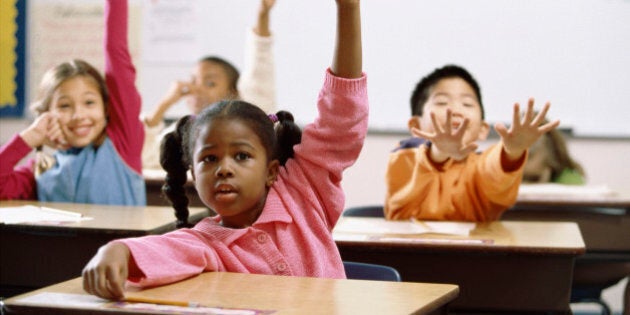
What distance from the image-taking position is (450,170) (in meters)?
3.17

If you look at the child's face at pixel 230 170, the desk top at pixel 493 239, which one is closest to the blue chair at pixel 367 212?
the desk top at pixel 493 239

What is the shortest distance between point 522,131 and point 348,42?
0.94 meters

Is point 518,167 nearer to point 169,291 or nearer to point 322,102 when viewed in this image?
point 322,102

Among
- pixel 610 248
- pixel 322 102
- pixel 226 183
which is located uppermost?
pixel 322 102

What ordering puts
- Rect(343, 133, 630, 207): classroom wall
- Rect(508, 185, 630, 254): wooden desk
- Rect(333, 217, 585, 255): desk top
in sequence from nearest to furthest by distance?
1. Rect(333, 217, 585, 255): desk top
2. Rect(508, 185, 630, 254): wooden desk
3. Rect(343, 133, 630, 207): classroom wall

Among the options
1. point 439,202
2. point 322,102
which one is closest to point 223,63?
point 439,202

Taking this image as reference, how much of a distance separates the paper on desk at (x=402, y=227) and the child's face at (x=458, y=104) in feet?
1.28

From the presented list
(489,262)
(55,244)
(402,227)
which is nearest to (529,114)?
(489,262)

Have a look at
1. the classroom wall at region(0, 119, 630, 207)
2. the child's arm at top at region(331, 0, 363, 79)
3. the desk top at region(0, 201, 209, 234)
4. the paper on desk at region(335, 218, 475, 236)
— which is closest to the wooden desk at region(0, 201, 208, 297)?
the desk top at region(0, 201, 209, 234)

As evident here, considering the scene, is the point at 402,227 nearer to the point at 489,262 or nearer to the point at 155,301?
the point at 489,262

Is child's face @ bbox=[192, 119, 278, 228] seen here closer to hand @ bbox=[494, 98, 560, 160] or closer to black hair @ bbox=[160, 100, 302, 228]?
black hair @ bbox=[160, 100, 302, 228]

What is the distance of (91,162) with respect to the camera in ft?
11.0

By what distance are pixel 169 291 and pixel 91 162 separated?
1833mm

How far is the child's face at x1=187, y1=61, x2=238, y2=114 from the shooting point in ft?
15.4
